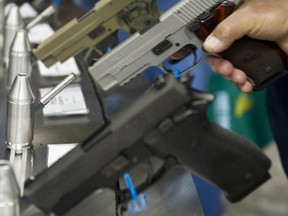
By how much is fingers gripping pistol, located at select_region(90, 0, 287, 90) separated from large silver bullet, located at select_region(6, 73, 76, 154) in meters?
0.31

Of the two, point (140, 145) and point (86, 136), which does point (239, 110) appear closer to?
point (86, 136)

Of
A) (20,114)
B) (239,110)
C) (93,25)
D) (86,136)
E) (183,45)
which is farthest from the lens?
(239,110)

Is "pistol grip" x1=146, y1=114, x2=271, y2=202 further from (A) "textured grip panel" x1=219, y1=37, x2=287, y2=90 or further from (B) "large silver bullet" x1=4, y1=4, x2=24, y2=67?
(B) "large silver bullet" x1=4, y1=4, x2=24, y2=67

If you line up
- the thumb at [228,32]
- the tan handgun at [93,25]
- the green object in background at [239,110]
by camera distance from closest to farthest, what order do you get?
the thumb at [228,32], the tan handgun at [93,25], the green object in background at [239,110]

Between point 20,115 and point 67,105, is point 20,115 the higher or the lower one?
the higher one

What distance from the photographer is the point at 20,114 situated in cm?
159

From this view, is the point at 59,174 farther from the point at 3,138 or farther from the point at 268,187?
the point at 268,187

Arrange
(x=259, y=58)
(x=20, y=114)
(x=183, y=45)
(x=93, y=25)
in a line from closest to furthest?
(x=20, y=114) → (x=259, y=58) → (x=183, y=45) → (x=93, y=25)

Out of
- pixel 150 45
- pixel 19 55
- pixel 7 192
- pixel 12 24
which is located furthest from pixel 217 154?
pixel 12 24

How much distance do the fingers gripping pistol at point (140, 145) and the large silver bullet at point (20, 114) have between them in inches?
17.2

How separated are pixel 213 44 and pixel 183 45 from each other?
14 centimetres

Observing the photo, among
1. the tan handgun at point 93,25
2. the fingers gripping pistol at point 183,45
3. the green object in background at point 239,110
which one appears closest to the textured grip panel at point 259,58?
the fingers gripping pistol at point 183,45

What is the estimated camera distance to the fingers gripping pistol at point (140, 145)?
1.14m

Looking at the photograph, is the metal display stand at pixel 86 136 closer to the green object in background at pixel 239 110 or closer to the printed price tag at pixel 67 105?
the printed price tag at pixel 67 105
